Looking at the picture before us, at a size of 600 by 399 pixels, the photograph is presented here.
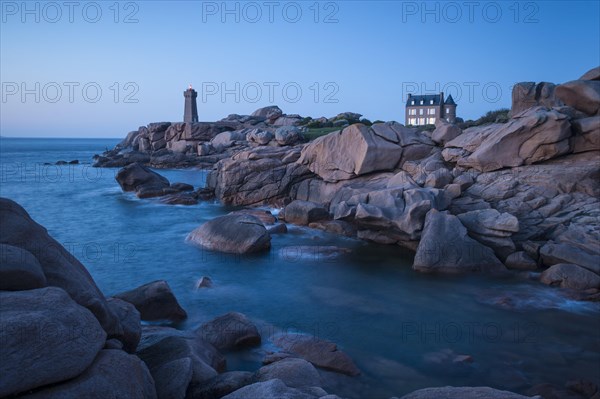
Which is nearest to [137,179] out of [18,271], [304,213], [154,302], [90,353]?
[304,213]

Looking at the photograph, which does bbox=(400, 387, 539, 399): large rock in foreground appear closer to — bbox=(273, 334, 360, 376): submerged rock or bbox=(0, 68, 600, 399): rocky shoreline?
bbox=(0, 68, 600, 399): rocky shoreline

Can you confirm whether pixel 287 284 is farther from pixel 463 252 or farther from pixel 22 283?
pixel 22 283

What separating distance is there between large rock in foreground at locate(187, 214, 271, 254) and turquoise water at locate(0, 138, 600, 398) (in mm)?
452

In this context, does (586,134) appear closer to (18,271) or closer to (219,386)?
(219,386)

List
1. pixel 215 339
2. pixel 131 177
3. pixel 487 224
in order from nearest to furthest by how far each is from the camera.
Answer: pixel 215 339 < pixel 487 224 < pixel 131 177

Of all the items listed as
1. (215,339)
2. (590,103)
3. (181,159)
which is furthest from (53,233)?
(181,159)

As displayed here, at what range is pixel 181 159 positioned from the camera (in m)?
57.9

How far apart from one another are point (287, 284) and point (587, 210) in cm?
1096

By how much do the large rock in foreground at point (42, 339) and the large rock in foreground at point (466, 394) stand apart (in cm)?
429

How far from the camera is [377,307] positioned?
13922mm

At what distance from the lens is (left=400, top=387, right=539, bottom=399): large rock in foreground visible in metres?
6.00

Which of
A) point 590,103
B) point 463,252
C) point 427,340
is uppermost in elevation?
point 590,103

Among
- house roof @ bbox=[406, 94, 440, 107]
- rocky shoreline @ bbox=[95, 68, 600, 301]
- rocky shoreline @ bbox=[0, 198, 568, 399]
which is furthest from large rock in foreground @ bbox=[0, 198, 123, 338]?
house roof @ bbox=[406, 94, 440, 107]

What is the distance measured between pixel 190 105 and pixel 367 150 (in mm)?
65075
